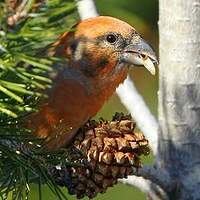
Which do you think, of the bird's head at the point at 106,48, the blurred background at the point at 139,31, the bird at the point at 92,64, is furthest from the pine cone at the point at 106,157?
the blurred background at the point at 139,31

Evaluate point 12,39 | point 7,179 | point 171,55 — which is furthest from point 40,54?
point 171,55

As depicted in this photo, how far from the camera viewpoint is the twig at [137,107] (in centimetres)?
219

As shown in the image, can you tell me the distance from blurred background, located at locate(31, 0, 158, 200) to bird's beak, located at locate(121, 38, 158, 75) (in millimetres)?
1136

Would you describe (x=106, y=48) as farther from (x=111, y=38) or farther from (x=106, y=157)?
(x=106, y=157)

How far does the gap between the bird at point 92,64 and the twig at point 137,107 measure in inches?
3.1

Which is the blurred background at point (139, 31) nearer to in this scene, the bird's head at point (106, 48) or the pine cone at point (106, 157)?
the bird's head at point (106, 48)

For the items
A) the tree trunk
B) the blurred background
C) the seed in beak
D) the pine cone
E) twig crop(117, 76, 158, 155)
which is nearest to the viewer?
Answer: the pine cone

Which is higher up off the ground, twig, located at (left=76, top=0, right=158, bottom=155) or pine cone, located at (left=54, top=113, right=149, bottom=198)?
twig, located at (left=76, top=0, right=158, bottom=155)

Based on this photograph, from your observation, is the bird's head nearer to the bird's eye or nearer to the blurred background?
the bird's eye

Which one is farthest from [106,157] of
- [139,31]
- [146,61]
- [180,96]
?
[139,31]

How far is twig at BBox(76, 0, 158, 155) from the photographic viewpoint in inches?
86.3

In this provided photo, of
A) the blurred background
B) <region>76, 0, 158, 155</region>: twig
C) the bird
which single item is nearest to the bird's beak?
the bird

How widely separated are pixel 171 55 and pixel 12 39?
85 centimetres

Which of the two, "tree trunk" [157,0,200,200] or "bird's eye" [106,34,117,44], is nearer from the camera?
"tree trunk" [157,0,200,200]
